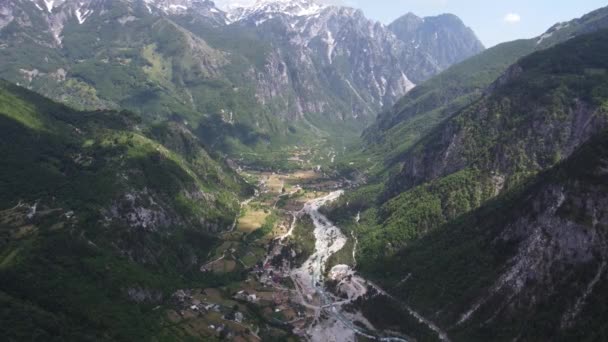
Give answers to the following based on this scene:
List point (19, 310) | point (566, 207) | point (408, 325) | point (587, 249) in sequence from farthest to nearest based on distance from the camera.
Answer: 1. point (408, 325)
2. point (566, 207)
3. point (587, 249)
4. point (19, 310)

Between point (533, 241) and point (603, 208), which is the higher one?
point (603, 208)

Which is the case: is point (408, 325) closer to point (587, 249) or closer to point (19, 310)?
point (587, 249)

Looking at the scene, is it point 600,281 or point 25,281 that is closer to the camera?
point 600,281

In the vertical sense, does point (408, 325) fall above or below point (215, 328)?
below

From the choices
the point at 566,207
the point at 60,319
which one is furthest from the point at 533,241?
the point at 60,319

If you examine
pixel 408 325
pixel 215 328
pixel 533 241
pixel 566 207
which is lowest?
pixel 408 325

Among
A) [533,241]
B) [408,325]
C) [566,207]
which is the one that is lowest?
[408,325]

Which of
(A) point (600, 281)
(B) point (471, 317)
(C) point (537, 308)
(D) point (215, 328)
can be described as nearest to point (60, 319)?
(D) point (215, 328)

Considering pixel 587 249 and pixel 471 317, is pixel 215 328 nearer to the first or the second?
pixel 471 317

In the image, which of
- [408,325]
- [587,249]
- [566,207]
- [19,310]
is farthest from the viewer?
[408,325]
